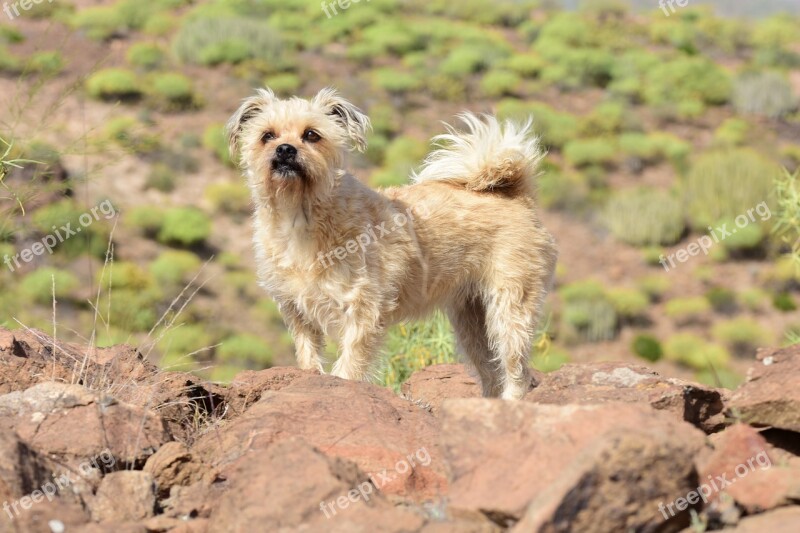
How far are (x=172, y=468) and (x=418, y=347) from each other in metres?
6.02

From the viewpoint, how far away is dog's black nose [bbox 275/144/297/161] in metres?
6.27

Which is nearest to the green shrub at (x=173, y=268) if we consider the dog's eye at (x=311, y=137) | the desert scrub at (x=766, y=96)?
the dog's eye at (x=311, y=137)

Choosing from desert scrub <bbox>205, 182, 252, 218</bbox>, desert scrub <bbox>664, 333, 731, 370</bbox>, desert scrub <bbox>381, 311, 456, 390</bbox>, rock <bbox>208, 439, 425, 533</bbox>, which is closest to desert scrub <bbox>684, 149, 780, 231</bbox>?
desert scrub <bbox>664, 333, 731, 370</bbox>

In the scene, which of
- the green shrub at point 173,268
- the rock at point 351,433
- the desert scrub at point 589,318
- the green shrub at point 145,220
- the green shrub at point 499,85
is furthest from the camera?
the green shrub at point 499,85

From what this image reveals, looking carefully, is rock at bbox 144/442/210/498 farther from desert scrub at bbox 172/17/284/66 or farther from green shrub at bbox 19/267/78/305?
desert scrub at bbox 172/17/284/66

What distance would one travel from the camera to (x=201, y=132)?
2984cm

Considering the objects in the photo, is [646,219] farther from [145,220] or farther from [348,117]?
[348,117]

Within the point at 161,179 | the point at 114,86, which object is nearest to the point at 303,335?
the point at 161,179

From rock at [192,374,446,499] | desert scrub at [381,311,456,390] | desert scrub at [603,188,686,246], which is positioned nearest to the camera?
rock at [192,374,446,499]

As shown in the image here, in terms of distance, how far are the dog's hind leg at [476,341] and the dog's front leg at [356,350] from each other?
1.31m

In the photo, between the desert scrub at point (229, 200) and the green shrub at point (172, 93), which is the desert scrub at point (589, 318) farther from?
the green shrub at point (172, 93)

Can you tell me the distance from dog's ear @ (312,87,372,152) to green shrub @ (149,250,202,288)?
1627 centimetres

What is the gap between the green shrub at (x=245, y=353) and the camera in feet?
65.3

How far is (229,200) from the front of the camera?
26078 mm
